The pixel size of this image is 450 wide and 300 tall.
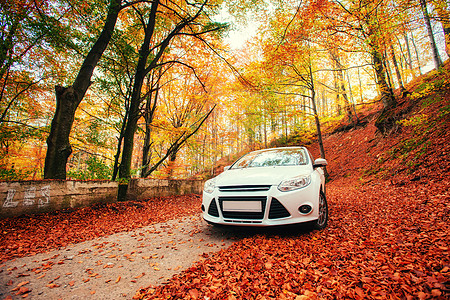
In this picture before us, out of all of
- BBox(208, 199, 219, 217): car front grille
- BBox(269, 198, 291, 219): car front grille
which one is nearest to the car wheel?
BBox(269, 198, 291, 219): car front grille

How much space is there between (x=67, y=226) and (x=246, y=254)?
12.7ft

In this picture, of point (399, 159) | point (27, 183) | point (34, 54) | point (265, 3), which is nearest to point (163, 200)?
point (27, 183)

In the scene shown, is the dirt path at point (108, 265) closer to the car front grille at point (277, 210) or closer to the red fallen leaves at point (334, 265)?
the red fallen leaves at point (334, 265)

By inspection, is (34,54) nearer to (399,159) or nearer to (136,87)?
(136,87)

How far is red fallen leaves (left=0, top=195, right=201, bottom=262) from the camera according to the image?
286cm

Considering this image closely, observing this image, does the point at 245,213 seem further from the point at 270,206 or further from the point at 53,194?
the point at 53,194

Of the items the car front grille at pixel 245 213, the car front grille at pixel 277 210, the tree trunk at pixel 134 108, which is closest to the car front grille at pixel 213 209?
the car front grille at pixel 245 213

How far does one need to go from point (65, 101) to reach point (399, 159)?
1091 cm

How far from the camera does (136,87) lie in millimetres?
6055

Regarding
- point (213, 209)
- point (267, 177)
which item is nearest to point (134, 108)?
point (213, 209)

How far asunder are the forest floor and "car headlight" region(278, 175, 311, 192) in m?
0.73

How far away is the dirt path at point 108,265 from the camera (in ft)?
5.85

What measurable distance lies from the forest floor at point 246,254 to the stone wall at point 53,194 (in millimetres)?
248

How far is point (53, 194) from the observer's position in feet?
13.5
